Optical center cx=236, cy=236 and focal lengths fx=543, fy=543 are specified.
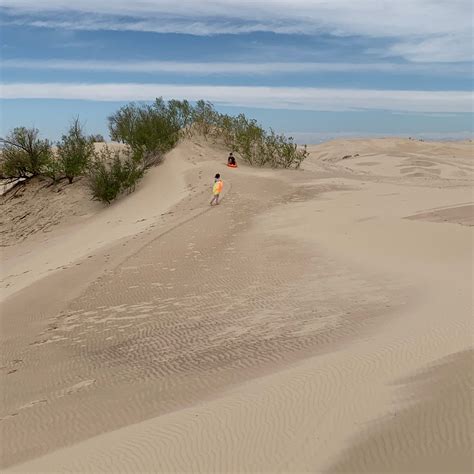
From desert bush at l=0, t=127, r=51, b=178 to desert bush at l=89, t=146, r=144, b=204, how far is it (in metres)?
3.04

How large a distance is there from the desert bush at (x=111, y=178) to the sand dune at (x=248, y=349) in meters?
8.17

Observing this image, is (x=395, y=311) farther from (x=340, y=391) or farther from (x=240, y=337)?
(x=340, y=391)

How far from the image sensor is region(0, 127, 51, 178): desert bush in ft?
87.0

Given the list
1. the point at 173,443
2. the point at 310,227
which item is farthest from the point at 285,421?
the point at 310,227

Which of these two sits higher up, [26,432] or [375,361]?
[375,361]

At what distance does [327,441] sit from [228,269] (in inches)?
276

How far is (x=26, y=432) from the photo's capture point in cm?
514

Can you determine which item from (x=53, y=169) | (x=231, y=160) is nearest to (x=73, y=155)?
(x=53, y=169)

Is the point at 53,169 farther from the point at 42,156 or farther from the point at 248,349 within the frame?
the point at 248,349

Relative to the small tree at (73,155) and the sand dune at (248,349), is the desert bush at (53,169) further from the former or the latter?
the sand dune at (248,349)

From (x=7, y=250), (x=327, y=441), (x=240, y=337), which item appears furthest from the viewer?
(x=7, y=250)

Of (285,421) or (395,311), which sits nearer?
(285,421)

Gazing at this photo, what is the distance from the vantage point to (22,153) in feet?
88.1

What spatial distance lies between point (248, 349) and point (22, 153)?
23503 millimetres
